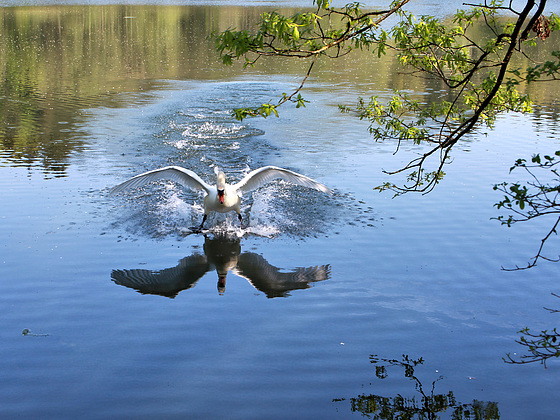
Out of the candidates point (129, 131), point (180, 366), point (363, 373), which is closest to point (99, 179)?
point (129, 131)

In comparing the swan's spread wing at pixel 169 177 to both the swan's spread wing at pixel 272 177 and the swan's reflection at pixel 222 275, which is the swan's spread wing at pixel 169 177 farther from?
the swan's reflection at pixel 222 275

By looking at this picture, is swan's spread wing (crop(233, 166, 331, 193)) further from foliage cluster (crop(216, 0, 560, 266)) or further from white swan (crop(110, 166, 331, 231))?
foliage cluster (crop(216, 0, 560, 266))

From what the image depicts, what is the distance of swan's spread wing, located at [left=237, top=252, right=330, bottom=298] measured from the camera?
9.35m

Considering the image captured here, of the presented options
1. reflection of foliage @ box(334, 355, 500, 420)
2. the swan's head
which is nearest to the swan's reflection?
the swan's head

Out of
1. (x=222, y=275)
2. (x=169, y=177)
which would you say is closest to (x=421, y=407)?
(x=222, y=275)

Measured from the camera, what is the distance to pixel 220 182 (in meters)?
11.5

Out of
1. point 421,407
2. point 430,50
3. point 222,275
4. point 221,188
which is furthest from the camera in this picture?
point 221,188

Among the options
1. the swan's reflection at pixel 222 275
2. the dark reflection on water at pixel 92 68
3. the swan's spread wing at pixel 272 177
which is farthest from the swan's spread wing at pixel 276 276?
the dark reflection on water at pixel 92 68

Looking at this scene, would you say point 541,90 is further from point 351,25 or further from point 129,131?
point 351,25

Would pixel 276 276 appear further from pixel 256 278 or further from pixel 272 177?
pixel 272 177

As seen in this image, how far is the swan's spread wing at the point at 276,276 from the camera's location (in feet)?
30.7

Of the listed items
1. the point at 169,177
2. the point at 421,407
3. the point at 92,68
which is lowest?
the point at 421,407

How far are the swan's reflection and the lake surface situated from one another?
0.04 meters

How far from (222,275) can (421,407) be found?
4.31 metres
